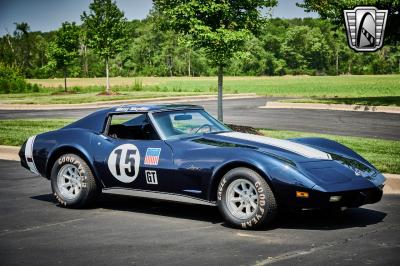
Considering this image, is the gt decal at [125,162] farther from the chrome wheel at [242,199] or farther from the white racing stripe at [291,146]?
the chrome wheel at [242,199]

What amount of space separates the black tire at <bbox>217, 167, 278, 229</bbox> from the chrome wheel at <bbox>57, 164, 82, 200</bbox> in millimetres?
2133

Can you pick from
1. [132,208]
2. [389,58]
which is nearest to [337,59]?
[389,58]

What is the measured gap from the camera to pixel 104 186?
26.2ft

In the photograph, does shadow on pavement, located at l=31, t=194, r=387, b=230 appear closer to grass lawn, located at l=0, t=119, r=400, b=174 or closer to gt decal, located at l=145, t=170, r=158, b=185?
gt decal, located at l=145, t=170, r=158, b=185

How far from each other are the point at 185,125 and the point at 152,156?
27.9 inches

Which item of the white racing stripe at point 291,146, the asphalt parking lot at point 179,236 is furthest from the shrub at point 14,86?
the white racing stripe at point 291,146

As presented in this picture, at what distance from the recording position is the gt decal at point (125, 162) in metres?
7.60

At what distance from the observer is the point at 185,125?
26.1ft

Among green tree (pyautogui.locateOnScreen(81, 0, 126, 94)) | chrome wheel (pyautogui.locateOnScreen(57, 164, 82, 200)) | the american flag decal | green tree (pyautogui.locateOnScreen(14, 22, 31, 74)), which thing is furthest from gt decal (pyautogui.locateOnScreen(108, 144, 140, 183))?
green tree (pyautogui.locateOnScreen(14, 22, 31, 74))

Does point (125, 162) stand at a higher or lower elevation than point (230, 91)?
higher

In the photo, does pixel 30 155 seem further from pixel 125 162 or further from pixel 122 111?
pixel 125 162

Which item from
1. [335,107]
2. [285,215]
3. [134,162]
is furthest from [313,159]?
[335,107]

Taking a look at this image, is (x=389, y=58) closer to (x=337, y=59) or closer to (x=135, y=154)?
(x=337, y=59)

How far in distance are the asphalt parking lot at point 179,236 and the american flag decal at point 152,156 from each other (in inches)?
26.6
